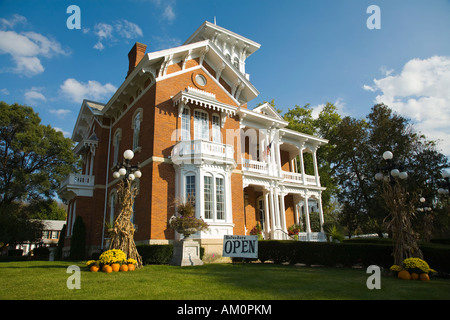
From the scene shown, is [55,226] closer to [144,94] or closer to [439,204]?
[144,94]

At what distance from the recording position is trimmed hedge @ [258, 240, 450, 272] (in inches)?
449

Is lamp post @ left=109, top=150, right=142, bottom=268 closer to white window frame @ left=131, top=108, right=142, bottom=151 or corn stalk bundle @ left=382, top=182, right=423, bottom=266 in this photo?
white window frame @ left=131, top=108, right=142, bottom=151

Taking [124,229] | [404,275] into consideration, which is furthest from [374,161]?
[124,229]

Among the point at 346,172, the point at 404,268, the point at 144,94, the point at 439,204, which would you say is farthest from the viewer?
the point at 346,172

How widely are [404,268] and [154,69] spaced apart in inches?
602

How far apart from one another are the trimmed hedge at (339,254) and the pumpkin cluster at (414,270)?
2.04m

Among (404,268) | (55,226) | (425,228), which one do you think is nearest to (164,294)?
(404,268)

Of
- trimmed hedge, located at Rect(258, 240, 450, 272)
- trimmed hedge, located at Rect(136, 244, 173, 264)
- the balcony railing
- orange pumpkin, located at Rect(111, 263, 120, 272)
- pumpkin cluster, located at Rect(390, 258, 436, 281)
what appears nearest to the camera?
pumpkin cluster, located at Rect(390, 258, 436, 281)

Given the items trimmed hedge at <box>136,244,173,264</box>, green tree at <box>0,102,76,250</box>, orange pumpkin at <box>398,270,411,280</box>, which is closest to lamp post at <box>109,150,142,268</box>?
trimmed hedge at <box>136,244,173,264</box>

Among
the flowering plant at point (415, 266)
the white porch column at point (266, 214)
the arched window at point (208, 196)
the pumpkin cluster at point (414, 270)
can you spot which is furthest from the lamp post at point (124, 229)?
the white porch column at point (266, 214)

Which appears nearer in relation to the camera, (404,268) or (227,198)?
(404,268)

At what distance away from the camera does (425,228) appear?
20922 millimetres

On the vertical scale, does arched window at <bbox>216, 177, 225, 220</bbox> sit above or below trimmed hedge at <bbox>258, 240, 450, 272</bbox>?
above

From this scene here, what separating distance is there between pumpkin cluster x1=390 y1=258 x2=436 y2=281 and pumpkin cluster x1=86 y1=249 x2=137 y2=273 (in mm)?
8831
